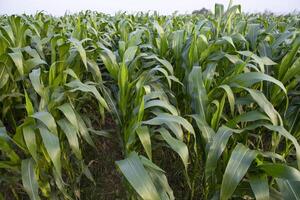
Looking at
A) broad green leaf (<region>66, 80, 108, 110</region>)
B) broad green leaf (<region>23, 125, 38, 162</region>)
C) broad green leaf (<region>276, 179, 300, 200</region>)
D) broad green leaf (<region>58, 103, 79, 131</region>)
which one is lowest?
broad green leaf (<region>276, 179, 300, 200</region>)

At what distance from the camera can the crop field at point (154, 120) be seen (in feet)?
3.66

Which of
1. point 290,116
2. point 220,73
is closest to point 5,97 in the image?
point 220,73

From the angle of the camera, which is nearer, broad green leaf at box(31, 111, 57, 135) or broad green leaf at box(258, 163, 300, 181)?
broad green leaf at box(258, 163, 300, 181)

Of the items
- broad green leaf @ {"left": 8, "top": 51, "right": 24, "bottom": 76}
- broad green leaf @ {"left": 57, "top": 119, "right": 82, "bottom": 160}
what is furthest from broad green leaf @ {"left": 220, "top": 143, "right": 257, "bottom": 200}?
broad green leaf @ {"left": 8, "top": 51, "right": 24, "bottom": 76}

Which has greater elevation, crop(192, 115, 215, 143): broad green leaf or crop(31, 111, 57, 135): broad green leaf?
crop(31, 111, 57, 135): broad green leaf

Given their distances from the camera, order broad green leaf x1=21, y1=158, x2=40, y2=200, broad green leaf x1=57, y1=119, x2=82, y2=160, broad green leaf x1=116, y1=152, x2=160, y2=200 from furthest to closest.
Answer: broad green leaf x1=57, y1=119, x2=82, y2=160 < broad green leaf x1=21, y1=158, x2=40, y2=200 < broad green leaf x1=116, y1=152, x2=160, y2=200

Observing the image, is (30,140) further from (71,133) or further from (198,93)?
(198,93)

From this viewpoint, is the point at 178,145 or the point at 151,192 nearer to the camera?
the point at 151,192

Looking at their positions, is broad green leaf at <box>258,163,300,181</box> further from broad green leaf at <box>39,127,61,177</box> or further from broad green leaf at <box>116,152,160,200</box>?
broad green leaf at <box>39,127,61,177</box>

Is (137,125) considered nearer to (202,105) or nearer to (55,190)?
(202,105)

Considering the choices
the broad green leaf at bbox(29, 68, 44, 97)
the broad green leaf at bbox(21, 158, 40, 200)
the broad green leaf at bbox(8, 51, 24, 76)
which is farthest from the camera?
the broad green leaf at bbox(8, 51, 24, 76)

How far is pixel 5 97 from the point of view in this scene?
155cm

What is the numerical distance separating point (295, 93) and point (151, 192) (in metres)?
0.98

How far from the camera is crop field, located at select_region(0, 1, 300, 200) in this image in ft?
3.66
